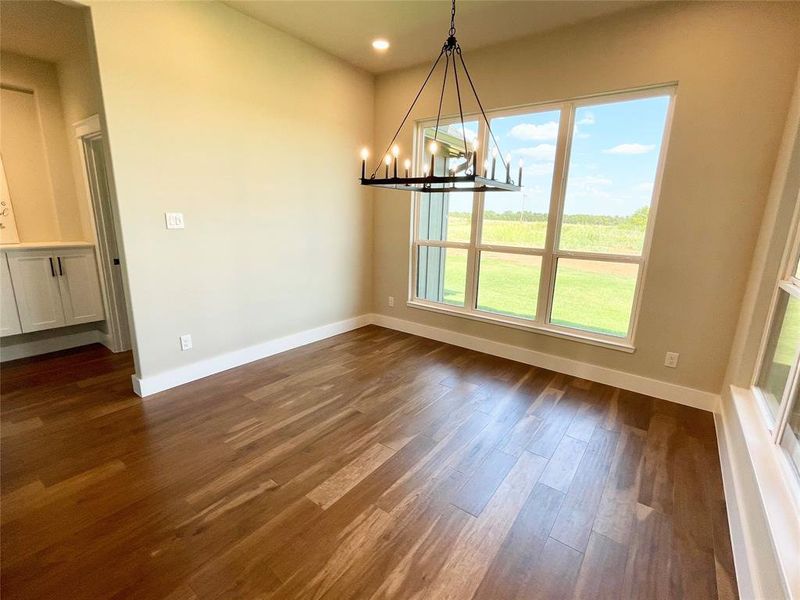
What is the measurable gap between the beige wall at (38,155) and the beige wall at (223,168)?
5.79 feet

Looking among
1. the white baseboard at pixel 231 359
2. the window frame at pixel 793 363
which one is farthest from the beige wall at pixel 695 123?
the white baseboard at pixel 231 359

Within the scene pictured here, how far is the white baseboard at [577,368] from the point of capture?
2869mm

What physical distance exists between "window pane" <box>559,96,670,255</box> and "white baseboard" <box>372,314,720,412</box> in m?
1.08

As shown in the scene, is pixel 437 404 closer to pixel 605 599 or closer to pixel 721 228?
pixel 605 599

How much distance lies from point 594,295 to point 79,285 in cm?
504

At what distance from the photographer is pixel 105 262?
355cm

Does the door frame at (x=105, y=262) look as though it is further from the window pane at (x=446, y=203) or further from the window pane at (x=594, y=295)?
the window pane at (x=594, y=295)

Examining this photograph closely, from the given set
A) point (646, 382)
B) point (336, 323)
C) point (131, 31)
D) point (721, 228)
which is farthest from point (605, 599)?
point (131, 31)

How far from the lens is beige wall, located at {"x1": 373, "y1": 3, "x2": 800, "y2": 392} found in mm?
2385

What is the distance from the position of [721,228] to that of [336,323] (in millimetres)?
3679

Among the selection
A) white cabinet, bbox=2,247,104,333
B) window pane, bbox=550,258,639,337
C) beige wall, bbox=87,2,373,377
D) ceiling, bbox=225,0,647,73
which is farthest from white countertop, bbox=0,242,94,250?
window pane, bbox=550,258,639,337

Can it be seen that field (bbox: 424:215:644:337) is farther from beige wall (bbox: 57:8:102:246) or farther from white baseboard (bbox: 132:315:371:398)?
beige wall (bbox: 57:8:102:246)

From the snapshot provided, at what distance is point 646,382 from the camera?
10.00 feet

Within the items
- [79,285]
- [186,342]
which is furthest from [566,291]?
[79,285]
